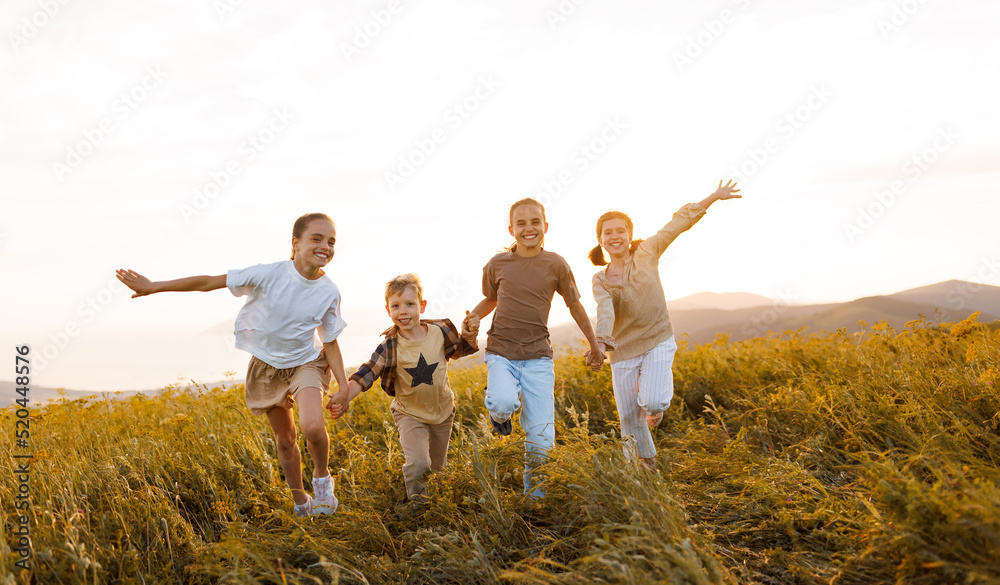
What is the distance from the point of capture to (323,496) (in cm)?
432

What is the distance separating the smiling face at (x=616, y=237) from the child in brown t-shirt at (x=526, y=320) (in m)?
0.42

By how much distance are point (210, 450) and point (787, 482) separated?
4.23 meters

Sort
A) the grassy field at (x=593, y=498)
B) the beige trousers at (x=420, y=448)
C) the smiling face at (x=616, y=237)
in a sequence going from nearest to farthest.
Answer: the grassy field at (x=593, y=498)
the beige trousers at (x=420, y=448)
the smiling face at (x=616, y=237)

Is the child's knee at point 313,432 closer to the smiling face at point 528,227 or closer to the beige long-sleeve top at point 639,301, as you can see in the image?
the smiling face at point 528,227

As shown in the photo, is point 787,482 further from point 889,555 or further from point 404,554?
point 404,554

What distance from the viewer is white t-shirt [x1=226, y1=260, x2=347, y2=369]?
429 cm

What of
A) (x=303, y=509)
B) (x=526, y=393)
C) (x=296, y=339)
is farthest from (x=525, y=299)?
(x=303, y=509)

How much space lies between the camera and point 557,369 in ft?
25.1

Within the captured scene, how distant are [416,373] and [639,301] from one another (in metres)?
1.75

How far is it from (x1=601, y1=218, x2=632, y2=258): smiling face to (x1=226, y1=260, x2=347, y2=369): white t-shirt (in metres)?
2.16

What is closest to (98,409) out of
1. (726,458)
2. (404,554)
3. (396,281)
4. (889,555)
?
(396,281)

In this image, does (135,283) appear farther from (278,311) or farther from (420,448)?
(420,448)

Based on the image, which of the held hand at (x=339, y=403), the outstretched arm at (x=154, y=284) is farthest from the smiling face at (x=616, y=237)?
the outstretched arm at (x=154, y=284)

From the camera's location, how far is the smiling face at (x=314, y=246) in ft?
14.2
